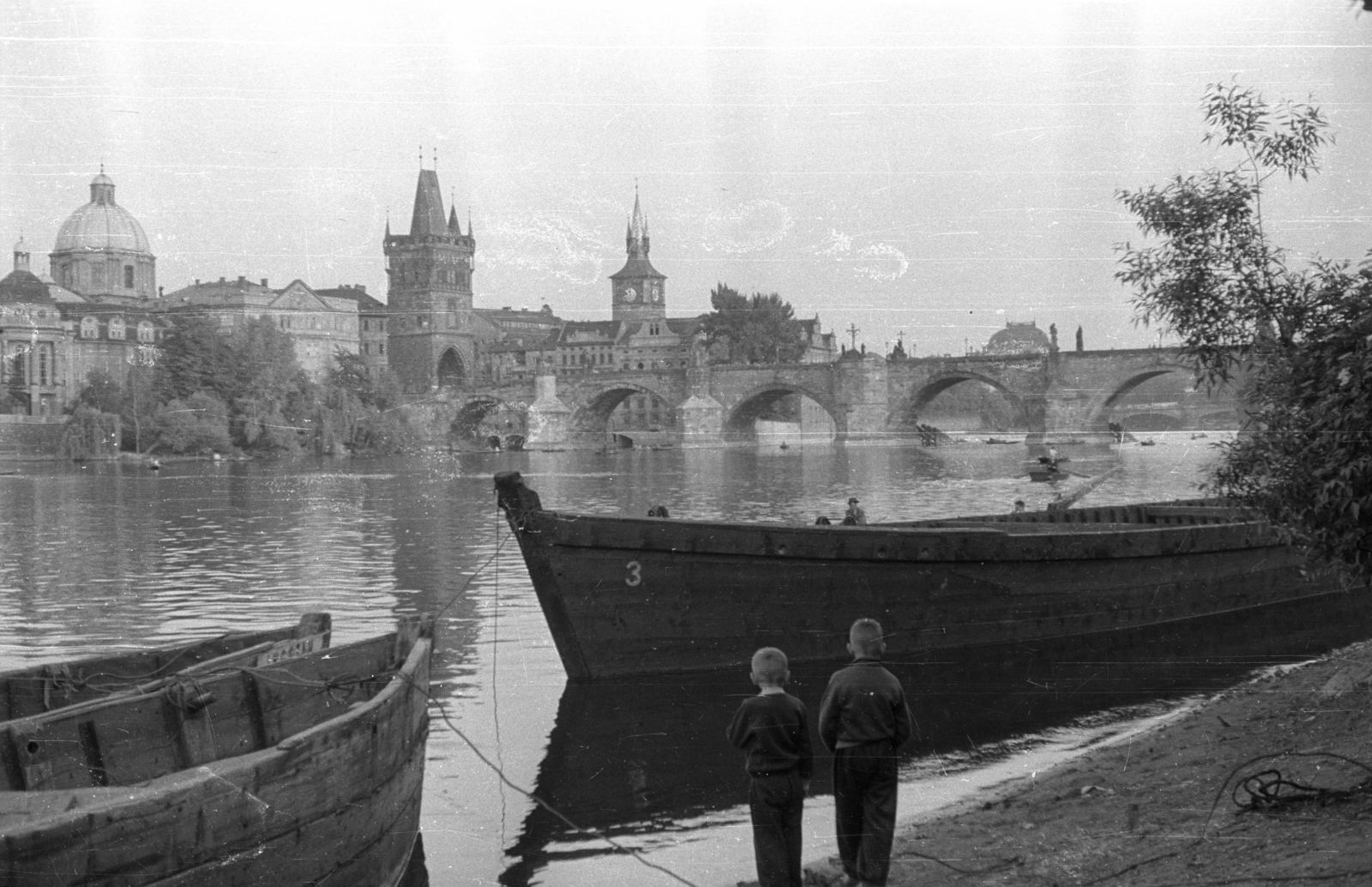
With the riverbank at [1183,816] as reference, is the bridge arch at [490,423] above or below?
above

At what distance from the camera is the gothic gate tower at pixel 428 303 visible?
161875 millimetres

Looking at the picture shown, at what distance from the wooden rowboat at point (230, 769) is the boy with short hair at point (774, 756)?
217 cm

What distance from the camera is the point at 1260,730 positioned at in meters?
11.4

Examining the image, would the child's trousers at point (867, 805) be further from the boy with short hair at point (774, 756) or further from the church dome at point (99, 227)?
the church dome at point (99, 227)

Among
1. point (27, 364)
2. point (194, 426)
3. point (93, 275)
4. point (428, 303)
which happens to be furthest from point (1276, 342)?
point (428, 303)

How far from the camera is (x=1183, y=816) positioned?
9.05m

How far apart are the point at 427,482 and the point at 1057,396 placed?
52.9 meters

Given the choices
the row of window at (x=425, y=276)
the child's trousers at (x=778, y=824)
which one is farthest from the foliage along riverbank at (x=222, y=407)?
the child's trousers at (x=778, y=824)

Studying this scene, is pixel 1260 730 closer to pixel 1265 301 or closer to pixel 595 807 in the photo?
pixel 1265 301

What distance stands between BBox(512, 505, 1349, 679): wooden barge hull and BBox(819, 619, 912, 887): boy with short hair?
23.6 feet

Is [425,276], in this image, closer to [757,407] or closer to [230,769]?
[757,407]

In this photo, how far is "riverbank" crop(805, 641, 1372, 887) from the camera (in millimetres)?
7566

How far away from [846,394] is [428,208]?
230 ft

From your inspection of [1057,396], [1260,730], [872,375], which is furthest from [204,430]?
[1260,730]
